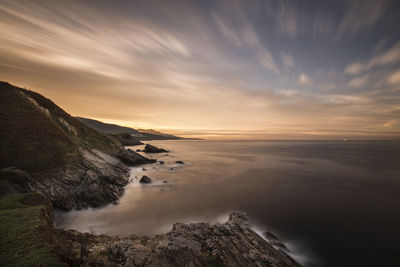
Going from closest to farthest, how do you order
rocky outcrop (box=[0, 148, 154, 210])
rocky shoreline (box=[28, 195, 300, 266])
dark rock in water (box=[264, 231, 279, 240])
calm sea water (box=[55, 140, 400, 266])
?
rocky shoreline (box=[28, 195, 300, 266]), calm sea water (box=[55, 140, 400, 266]), rocky outcrop (box=[0, 148, 154, 210]), dark rock in water (box=[264, 231, 279, 240])

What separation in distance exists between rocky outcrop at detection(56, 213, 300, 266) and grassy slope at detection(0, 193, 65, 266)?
2.02 feet

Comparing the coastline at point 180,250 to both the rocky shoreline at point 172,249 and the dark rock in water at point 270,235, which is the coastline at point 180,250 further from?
the dark rock in water at point 270,235

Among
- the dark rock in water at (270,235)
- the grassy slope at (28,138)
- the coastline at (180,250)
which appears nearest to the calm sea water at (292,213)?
the dark rock in water at (270,235)

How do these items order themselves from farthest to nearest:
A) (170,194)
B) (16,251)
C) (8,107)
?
(170,194)
(8,107)
(16,251)

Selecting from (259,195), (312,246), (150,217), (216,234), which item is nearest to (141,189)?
(150,217)

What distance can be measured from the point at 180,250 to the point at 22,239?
232 inches

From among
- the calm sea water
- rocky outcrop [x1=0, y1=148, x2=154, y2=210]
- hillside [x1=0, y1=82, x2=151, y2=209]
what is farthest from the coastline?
hillside [x1=0, y1=82, x2=151, y2=209]

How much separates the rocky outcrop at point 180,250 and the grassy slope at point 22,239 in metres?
0.62

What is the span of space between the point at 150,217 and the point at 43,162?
10.6 metres

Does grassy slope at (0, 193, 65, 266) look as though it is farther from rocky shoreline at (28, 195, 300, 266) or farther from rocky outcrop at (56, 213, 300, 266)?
rocky outcrop at (56, 213, 300, 266)

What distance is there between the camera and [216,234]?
9047 millimetres

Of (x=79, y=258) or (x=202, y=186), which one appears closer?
(x=79, y=258)

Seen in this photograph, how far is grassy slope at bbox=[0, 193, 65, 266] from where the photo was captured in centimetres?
461

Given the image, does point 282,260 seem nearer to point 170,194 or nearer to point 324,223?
point 324,223
